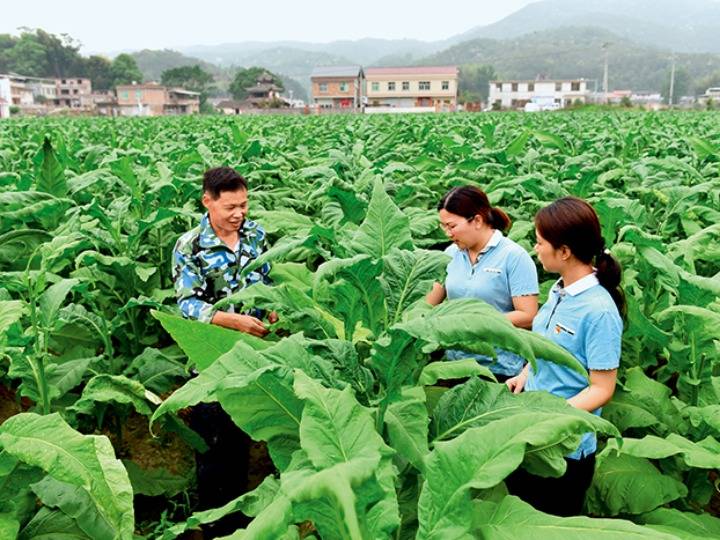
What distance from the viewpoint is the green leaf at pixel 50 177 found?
217 inches

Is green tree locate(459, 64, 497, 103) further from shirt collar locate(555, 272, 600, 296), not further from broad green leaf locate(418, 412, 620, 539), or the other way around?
broad green leaf locate(418, 412, 620, 539)

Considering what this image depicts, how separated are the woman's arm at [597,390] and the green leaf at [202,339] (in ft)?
3.86

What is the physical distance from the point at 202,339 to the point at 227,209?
58.4 inches

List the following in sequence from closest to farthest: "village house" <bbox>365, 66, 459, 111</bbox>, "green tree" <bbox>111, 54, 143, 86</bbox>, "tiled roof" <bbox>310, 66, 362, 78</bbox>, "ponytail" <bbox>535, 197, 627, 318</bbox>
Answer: "ponytail" <bbox>535, 197, 627, 318</bbox> → "tiled roof" <bbox>310, 66, 362, 78</bbox> → "village house" <bbox>365, 66, 459, 111</bbox> → "green tree" <bbox>111, 54, 143, 86</bbox>

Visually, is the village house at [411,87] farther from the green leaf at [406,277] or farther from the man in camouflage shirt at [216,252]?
the green leaf at [406,277]

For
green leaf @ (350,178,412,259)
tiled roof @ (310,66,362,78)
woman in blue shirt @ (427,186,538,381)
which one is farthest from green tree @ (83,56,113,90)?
green leaf @ (350,178,412,259)

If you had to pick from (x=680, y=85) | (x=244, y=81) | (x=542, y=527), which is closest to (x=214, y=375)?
(x=542, y=527)

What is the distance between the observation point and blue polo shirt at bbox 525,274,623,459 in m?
2.46

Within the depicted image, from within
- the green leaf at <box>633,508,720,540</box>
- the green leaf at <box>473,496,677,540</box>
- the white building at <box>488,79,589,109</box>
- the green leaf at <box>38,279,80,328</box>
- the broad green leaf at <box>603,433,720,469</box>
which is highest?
the white building at <box>488,79,589,109</box>

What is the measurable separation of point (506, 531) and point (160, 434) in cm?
306

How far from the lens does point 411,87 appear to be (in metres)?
80.9

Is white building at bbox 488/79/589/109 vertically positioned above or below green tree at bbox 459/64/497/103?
below

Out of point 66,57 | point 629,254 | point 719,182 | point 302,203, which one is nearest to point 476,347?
point 629,254

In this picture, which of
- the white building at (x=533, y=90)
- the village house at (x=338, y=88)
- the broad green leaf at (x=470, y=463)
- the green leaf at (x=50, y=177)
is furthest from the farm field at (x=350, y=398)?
the white building at (x=533, y=90)
